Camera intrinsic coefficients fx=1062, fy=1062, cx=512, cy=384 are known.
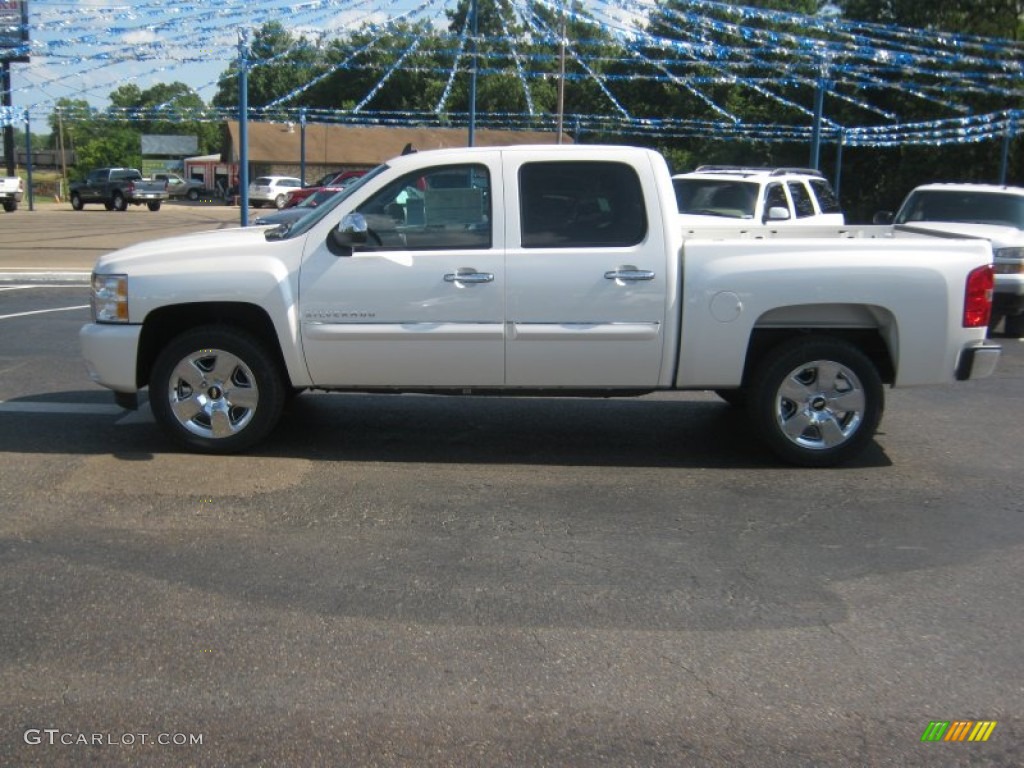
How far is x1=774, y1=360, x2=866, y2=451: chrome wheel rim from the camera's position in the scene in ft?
21.8

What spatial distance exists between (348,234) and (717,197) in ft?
28.1

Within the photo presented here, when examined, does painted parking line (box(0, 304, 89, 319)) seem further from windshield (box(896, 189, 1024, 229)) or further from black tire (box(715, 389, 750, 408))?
windshield (box(896, 189, 1024, 229))

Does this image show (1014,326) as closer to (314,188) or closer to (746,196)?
(746,196)

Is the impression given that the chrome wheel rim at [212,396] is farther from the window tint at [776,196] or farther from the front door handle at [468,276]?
the window tint at [776,196]

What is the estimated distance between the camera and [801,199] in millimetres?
14742

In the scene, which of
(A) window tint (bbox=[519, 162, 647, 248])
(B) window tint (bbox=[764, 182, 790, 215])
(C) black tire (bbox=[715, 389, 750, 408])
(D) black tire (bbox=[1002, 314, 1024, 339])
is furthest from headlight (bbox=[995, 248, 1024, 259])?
(A) window tint (bbox=[519, 162, 647, 248])

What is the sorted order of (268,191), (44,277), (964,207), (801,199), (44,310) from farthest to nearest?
(268,191) → (44,277) → (801,199) → (964,207) → (44,310)

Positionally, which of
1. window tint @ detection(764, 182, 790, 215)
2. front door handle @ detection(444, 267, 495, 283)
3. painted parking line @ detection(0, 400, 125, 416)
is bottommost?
painted parking line @ detection(0, 400, 125, 416)

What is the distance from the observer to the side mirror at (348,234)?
6.37m

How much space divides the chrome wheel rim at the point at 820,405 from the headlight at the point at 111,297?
411 cm

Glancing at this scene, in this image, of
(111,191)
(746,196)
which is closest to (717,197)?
(746,196)

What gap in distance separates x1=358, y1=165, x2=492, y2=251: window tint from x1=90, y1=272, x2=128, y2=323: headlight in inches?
61.3

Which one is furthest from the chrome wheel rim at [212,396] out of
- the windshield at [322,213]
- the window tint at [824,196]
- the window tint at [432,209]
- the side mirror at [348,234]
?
the window tint at [824,196]

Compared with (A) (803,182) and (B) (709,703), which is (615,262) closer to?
(B) (709,703)
